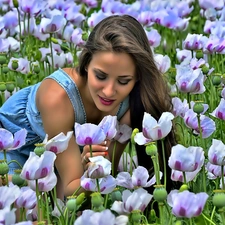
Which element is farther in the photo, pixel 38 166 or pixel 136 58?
pixel 136 58

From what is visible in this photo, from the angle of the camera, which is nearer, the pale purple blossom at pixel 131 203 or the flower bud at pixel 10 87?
the pale purple blossom at pixel 131 203

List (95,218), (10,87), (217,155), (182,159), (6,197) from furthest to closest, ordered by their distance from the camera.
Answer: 1. (10,87)
2. (217,155)
3. (182,159)
4. (6,197)
5. (95,218)

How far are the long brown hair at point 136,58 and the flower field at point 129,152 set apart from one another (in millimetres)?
54

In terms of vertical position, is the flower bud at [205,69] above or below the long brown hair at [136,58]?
below

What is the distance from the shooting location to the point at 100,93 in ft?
6.79

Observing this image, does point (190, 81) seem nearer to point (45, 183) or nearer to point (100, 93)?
point (100, 93)

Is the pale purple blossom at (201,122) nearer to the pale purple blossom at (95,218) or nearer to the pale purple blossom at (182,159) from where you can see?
the pale purple blossom at (182,159)

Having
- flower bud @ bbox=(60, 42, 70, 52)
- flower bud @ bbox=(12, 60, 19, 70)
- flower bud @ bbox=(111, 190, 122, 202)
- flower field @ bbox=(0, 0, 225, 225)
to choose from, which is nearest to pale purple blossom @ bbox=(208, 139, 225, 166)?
flower field @ bbox=(0, 0, 225, 225)

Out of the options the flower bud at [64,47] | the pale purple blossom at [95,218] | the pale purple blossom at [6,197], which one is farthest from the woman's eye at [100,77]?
the flower bud at [64,47]

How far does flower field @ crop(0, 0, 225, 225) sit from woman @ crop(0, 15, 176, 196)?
0.19ft

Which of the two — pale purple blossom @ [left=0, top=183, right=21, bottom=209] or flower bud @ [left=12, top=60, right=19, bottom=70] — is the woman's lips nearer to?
pale purple blossom @ [left=0, top=183, right=21, bottom=209]

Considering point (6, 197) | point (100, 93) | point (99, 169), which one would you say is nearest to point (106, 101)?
point (100, 93)

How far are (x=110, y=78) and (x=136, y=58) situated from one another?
0.10m

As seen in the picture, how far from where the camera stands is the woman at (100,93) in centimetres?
208
